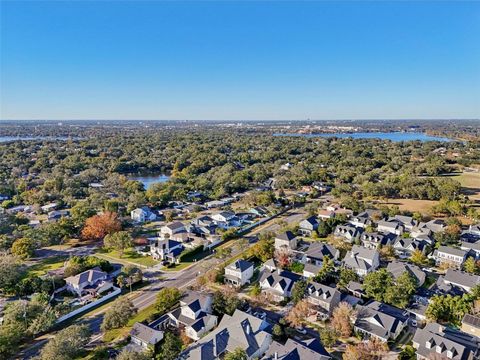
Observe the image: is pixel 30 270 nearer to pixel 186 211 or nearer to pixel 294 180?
pixel 186 211

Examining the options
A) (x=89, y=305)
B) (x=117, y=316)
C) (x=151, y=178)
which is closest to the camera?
(x=117, y=316)

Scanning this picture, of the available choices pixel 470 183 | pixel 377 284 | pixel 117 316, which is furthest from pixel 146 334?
pixel 470 183

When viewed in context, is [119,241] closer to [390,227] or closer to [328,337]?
[328,337]

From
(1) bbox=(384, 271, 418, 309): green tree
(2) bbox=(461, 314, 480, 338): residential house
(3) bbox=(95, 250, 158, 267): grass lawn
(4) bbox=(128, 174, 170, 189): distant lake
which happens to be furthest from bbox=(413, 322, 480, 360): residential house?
(4) bbox=(128, 174, 170, 189): distant lake

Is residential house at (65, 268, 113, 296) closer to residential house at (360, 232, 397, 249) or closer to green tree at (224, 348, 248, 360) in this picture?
green tree at (224, 348, 248, 360)

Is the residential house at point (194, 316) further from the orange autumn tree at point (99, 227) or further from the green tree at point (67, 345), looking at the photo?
the orange autumn tree at point (99, 227)

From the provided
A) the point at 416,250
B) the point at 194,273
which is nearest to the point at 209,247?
the point at 194,273
